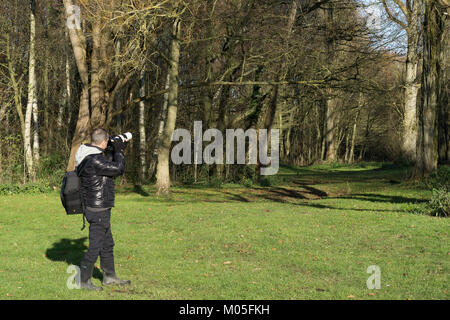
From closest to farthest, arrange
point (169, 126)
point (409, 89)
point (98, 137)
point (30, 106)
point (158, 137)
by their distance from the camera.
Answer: point (98, 137), point (169, 126), point (30, 106), point (158, 137), point (409, 89)

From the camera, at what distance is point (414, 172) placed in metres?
21.7

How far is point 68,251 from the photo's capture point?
10.2 m

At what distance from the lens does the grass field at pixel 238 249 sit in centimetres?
729

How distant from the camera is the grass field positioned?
287 inches

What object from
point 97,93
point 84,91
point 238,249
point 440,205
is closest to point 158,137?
point 97,93

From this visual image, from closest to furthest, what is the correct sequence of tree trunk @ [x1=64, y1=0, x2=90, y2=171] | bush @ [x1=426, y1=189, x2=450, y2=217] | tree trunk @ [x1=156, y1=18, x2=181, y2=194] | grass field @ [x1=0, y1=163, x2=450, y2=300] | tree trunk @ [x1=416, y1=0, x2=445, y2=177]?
grass field @ [x1=0, y1=163, x2=450, y2=300], bush @ [x1=426, y1=189, x2=450, y2=217], tree trunk @ [x1=156, y1=18, x2=181, y2=194], tree trunk @ [x1=64, y1=0, x2=90, y2=171], tree trunk @ [x1=416, y1=0, x2=445, y2=177]

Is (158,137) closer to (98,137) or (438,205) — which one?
(438,205)

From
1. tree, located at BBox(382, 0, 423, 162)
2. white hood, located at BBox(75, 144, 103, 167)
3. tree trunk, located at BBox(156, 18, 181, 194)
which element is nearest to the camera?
white hood, located at BBox(75, 144, 103, 167)

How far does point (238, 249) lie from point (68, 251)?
3.35m

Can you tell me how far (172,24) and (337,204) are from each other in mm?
9068

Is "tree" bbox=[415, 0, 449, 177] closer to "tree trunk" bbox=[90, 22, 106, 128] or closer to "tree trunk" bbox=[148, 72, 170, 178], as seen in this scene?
"tree trunk" bbox=[148, 72, 170, 178]

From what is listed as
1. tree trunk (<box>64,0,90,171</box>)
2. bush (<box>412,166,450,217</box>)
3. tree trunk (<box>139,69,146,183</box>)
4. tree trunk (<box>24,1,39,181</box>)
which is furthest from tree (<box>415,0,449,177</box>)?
tree trunk (<box>24,1,39,181</box>)

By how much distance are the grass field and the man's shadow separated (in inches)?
0.8
